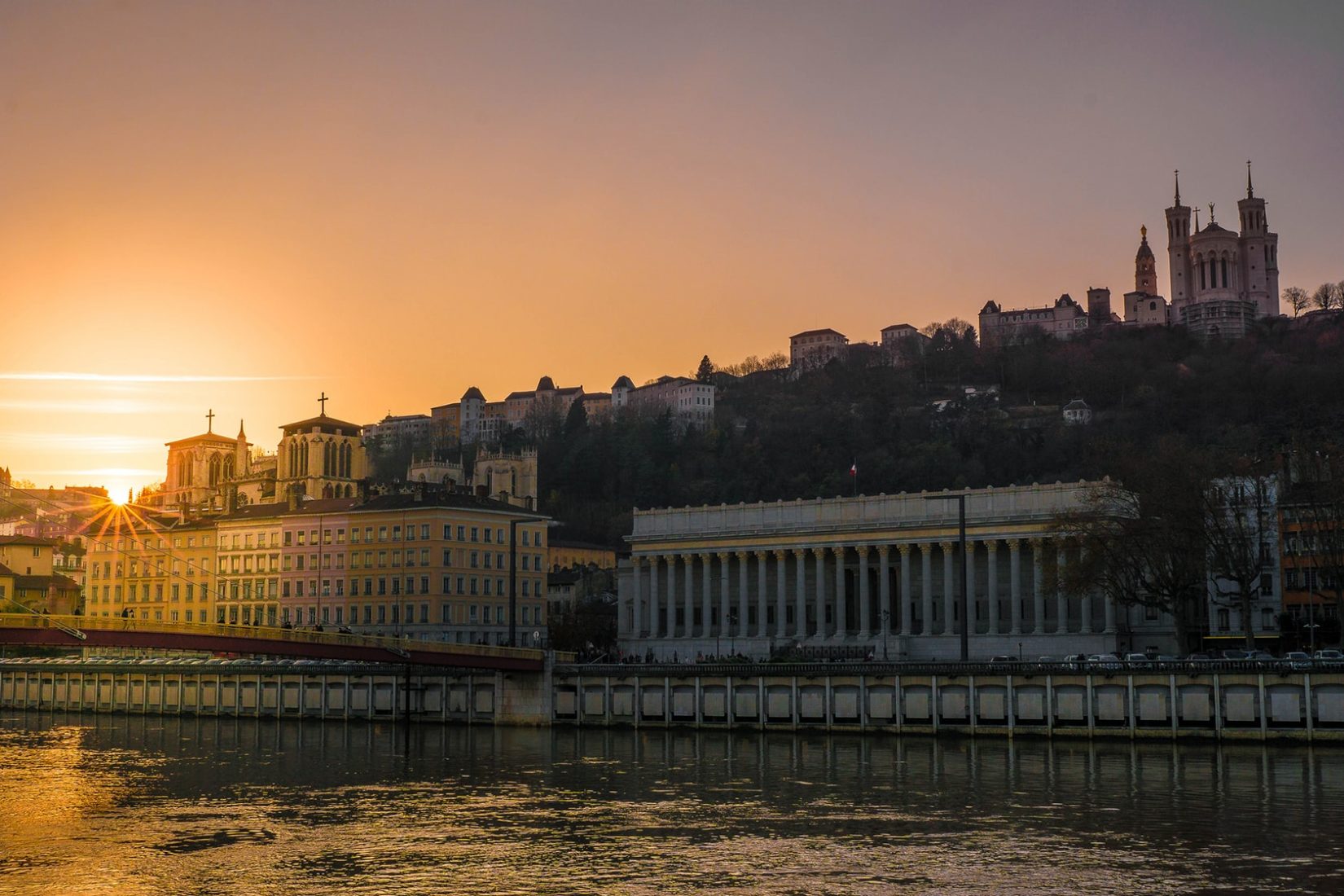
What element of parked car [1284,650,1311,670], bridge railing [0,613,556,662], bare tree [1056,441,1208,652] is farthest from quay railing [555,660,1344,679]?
bare tree [1056,441,1208,652]

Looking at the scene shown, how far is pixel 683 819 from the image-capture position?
171 ft

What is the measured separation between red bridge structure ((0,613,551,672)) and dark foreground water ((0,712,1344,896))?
5.49m

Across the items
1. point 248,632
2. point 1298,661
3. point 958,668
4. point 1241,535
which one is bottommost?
point 958,668

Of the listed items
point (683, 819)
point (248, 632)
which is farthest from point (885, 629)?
point (683, 819)

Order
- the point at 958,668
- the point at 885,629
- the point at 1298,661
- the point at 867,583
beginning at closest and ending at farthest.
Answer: the point at 1298,661
the point at 958,668
the point at 885,629
the point at 867,583

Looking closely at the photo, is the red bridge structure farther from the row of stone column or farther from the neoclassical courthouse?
the row of stone column

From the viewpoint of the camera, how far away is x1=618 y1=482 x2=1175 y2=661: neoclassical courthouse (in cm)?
11706

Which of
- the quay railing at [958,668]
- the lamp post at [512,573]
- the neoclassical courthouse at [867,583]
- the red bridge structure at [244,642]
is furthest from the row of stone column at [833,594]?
the red bridge structure at [244,642]

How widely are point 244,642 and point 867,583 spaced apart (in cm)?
5987

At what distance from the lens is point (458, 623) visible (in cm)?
13338

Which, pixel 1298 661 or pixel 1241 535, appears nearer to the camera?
pixel 1298 661

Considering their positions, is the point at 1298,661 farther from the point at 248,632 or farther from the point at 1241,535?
the point at 248,632

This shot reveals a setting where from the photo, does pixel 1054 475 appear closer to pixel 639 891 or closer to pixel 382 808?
pixel 382 808

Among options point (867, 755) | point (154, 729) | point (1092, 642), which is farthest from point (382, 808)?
point (1092, 642)
